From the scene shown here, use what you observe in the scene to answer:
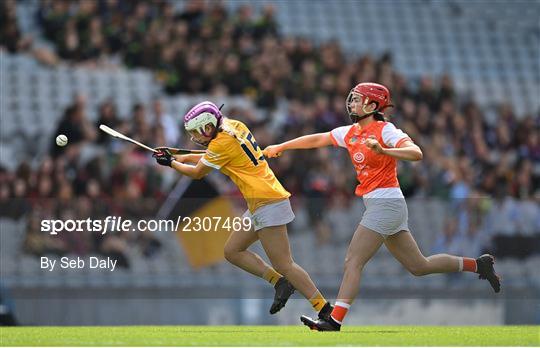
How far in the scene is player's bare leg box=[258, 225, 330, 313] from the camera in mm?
12219

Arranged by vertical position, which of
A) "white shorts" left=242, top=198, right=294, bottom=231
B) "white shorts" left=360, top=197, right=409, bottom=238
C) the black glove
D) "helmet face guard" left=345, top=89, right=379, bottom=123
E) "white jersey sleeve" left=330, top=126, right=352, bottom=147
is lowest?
"white shorts" left=242, top=198, right=294, bottom=231

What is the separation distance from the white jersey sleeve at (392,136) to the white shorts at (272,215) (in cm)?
115

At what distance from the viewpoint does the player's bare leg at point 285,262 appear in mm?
12219

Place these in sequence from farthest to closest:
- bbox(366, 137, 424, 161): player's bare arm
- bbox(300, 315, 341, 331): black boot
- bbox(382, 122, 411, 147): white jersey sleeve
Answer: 1. bbox(300, 315, 341, 331): black boot
2. bbox(382, 122, 411, 147): white jersey sleeve
3. bbox(366, 137, 424, 161): player's bare arm

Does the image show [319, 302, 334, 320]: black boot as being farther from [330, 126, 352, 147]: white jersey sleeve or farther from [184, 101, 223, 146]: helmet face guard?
[184, 101, 223, 146]: helmet face guard

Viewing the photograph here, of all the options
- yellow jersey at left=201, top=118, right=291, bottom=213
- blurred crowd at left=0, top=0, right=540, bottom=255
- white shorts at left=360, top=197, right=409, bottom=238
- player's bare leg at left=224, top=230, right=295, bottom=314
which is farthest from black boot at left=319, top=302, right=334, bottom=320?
blurred crowd at left=0, top=0, right=540, bottom=255

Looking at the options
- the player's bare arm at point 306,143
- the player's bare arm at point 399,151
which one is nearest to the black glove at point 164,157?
the player's bare arm at point 306,143

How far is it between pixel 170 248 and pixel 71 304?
112cm

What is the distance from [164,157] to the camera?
40.3 ft

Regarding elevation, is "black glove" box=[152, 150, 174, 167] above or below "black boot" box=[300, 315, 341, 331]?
above

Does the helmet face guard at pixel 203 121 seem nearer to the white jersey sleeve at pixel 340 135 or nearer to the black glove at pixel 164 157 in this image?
the black glove at pixel 164 157

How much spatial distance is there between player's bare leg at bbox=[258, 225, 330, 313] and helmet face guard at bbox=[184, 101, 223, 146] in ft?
3.17

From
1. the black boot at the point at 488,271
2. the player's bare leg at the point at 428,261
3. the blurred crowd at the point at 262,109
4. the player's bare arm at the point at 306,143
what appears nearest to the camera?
the player's bare leg at the point at 428,261

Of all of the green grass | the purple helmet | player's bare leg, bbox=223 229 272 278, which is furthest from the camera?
player's bare leg, bbox=223 229 272 278
